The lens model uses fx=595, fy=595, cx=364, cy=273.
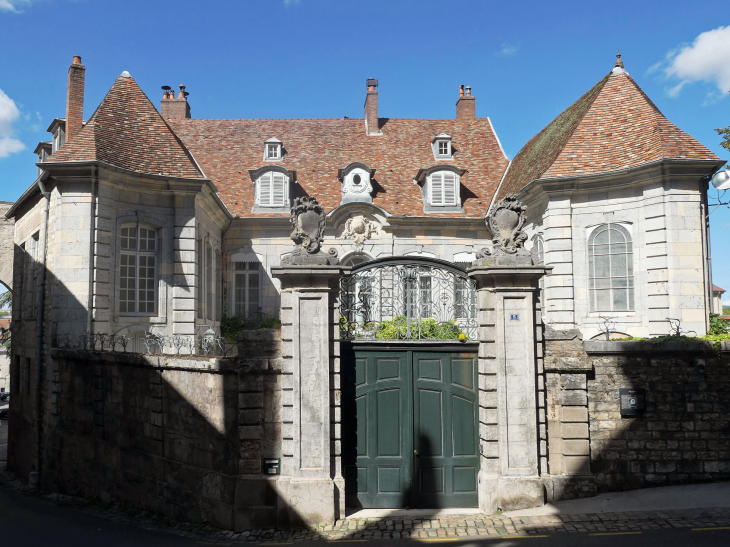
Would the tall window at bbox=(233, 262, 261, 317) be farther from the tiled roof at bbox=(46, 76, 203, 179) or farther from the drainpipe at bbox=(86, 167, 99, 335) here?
the drainpipe at bbox=(86, 167, 99, 335)

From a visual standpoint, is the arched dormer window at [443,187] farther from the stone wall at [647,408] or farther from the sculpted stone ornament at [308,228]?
the sculpted stone ornament at [308,228]

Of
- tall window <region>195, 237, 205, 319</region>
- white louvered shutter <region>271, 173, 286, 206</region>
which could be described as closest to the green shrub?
tall window <region>195, 237, 205, 319</region>

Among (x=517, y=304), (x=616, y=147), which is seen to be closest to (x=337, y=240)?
(x=616, y=147)

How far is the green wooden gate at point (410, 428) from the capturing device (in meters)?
8.43

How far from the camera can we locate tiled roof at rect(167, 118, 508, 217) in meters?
19.9

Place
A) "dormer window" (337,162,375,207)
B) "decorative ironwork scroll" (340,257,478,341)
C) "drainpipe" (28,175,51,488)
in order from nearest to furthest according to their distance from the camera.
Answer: "decorative ironwork scroll" (340,257,478,341) < "drainpipe" (28,175,51,488) < "dormer window" (337,162,375,207)

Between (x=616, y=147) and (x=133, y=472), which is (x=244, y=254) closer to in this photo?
(x=133, y=472)

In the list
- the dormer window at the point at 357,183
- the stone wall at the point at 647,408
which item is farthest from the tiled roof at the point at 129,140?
the stone wall at the point at 647,408

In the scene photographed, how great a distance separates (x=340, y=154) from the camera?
21.8m

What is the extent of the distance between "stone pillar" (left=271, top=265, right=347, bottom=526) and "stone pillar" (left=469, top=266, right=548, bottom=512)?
2062 mm

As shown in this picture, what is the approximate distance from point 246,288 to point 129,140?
6.02m

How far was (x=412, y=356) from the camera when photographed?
8602mm

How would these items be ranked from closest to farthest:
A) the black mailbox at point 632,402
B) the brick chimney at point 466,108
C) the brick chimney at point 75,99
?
the black mailbox at point 632,402
the brick chimney at point 75,99
the brick chimney at point 466,108

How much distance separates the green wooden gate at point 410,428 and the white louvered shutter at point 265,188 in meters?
11.7
